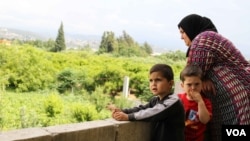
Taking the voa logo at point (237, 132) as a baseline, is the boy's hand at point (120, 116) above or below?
above

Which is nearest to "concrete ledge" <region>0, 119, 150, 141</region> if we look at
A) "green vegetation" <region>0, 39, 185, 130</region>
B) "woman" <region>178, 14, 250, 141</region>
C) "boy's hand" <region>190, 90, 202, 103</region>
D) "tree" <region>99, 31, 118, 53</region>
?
"boy's hand" <region>190, 90, 202, 103</region>

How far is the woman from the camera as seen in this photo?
5.40 feet

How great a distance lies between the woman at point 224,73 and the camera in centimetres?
165

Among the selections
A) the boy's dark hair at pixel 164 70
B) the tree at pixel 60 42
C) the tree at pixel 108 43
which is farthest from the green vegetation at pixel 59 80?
the boy's dark hair at pixel 164 70

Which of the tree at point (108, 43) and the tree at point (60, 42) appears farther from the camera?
the tree at point (108, 43)

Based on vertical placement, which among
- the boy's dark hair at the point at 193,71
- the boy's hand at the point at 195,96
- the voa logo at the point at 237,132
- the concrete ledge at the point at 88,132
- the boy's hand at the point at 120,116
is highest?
the boy's dark hair at the point at 193,71

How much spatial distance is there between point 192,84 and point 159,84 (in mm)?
195

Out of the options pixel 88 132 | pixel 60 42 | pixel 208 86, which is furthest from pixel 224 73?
pixel 60 42

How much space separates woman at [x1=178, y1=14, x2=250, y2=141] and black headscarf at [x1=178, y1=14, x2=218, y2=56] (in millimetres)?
125

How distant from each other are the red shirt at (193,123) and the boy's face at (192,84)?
7cm

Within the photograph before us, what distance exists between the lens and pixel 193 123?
1684 millimetres

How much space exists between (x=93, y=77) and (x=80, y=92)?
100 cm

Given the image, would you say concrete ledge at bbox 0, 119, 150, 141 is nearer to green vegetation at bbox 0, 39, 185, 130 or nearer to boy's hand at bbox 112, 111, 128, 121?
boy's hand at bbox 112, 111, 128, 121

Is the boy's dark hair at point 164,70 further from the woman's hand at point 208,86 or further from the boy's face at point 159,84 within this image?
the woman's hand at point 208,86
